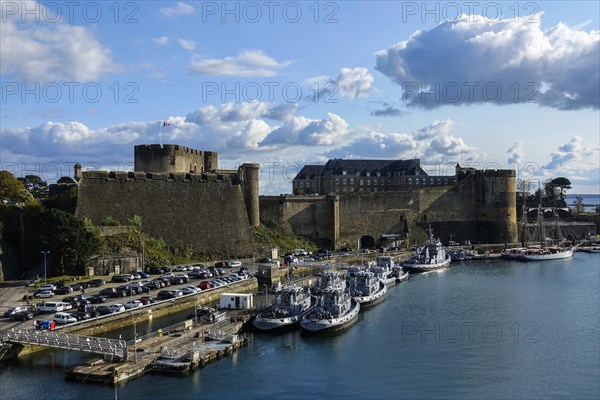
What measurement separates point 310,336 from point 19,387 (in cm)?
1160


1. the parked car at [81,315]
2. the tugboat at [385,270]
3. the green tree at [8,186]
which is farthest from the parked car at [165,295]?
the green tree at [8,186]

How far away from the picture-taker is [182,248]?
1572 inches

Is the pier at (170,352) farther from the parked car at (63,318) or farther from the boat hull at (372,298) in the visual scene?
the boat hull at (372,298)

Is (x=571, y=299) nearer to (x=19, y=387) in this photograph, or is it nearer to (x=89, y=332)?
(x=89, y=332)

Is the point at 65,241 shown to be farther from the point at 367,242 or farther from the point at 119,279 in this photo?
the point at 367,242

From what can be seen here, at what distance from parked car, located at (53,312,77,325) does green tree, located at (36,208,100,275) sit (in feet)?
29.0

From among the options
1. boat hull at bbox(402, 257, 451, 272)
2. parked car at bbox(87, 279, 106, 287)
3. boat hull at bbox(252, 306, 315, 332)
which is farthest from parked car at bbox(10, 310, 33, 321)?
boat hull at bbox(402, 257, 451, 272)

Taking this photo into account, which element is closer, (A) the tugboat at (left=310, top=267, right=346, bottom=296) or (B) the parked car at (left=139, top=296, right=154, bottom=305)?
(B) the parked car at (left=139, top=296, right=154, bottom=305)

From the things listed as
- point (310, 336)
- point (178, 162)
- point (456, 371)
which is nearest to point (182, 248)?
point (178, 162)

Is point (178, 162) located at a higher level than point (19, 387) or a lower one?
higher

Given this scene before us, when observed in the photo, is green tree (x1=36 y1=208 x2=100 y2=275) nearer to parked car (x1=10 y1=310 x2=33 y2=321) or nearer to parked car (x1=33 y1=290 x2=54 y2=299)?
parked car (x1=33 y1=290 x2=54 y2=299)

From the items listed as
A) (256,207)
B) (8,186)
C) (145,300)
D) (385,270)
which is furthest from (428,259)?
(8,186)

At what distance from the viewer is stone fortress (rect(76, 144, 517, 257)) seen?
39781 millimetres

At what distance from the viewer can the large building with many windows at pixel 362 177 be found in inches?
2896
